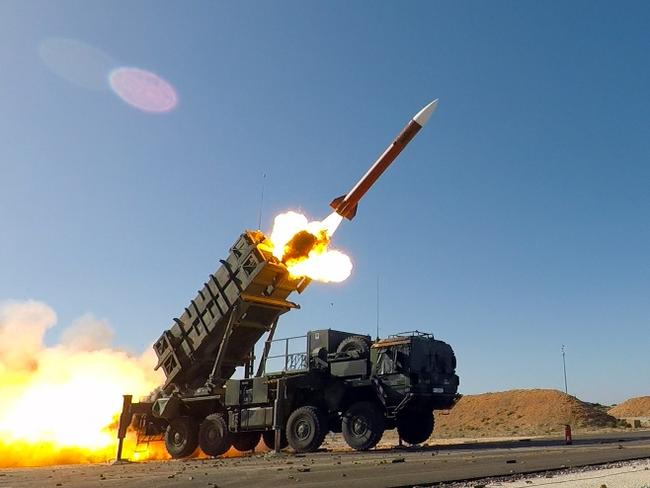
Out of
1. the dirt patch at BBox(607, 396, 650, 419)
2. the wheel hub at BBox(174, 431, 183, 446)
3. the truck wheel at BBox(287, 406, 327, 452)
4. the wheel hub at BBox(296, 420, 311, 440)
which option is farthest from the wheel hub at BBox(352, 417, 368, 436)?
the dirt patch at BBox(607, 396, 650, 419)

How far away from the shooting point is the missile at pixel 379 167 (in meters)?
19.6

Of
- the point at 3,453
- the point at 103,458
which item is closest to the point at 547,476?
the point at 103,458

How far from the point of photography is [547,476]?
8.89 metres

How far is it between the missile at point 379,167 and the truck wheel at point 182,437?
29.8 feet

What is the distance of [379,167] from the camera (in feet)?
65.1

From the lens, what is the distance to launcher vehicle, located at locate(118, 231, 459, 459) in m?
18.2

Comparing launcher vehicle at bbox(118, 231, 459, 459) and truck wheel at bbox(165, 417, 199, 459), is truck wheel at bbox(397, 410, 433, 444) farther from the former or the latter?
truck wheel at bbox(165, 417, 199, 459)

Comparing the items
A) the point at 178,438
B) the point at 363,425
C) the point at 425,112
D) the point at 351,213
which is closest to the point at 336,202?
the point at 351,213

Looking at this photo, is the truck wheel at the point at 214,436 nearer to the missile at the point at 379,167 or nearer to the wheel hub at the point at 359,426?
the wheel hub at the point at 359,426

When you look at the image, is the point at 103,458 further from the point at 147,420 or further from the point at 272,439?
the point at 272,439

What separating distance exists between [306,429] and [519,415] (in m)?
31.5

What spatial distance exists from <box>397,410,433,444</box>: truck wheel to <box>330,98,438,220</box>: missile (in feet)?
24.0

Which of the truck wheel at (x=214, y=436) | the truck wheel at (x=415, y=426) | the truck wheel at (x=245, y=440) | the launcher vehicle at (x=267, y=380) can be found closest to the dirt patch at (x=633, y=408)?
the truck wheel at (x=415, y=426)

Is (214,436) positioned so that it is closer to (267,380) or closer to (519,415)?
(267,380)
